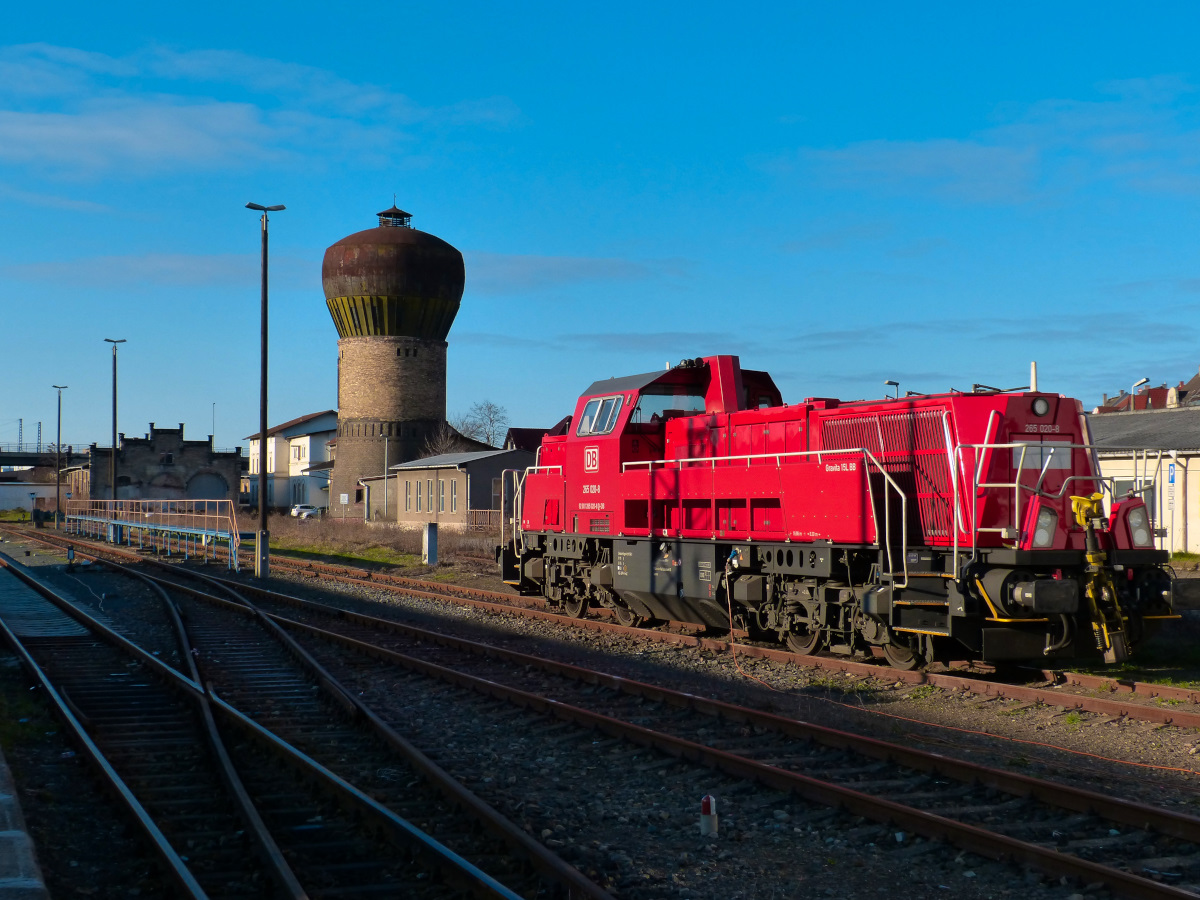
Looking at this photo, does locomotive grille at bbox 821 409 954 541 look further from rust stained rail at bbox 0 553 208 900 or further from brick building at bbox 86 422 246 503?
brick building at bbox 86 422 246 503

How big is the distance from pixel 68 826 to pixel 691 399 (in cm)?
1039

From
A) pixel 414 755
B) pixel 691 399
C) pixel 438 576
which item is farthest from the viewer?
pixel 438 576

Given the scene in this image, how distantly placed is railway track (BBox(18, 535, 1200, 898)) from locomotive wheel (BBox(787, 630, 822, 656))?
122 inches

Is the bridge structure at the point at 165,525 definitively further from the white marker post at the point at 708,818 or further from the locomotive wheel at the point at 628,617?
the white marker post at the point at 708,818

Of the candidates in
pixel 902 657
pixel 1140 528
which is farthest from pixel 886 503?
pixel 1140 528

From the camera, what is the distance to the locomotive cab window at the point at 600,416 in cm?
1620

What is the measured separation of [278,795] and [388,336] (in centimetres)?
5603

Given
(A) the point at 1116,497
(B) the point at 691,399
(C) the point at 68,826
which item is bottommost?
(C) the point at 68,826

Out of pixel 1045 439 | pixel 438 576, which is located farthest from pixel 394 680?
pixel 438 576

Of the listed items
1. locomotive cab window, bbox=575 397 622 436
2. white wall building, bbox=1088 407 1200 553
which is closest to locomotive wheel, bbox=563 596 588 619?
locomotive cab window, bbox=575 397 622 436

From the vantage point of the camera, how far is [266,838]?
610 centimetres

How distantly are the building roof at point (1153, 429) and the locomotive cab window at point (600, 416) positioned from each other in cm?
1247

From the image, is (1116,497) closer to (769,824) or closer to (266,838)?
(769,824)

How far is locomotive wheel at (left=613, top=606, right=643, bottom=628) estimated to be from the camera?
16984 mm
